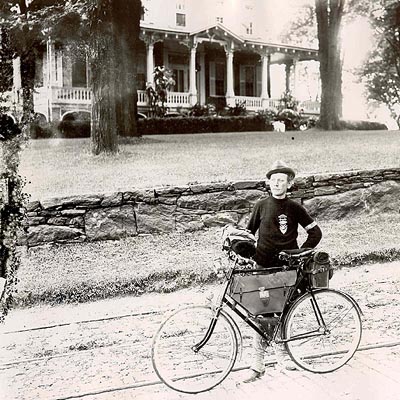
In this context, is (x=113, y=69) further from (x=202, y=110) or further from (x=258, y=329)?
(x=258, y=329)

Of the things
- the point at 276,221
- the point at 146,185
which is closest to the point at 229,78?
the point at 146,185

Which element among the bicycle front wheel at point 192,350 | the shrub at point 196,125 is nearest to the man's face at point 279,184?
the bicycle front wheel at point 192,350

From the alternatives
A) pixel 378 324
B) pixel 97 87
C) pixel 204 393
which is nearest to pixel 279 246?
pixel 204 393

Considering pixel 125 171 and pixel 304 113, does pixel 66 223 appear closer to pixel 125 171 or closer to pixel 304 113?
pixel 125 171

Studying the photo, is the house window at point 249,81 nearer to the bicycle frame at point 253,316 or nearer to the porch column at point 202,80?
the porch column at point 202,80

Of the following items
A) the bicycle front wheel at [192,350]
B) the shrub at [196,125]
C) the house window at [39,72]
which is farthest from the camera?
the shrub at [196,125]

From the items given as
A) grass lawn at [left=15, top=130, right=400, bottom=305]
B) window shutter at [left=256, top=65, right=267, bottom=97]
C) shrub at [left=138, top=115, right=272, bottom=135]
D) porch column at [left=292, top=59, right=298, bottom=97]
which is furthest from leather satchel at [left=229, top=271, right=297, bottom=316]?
porch column at [left=292, top=59, right=298, bottom=97]

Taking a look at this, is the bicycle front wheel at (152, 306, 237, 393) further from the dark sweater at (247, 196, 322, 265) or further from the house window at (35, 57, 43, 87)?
the house window at (35, 57, 43, 87)
